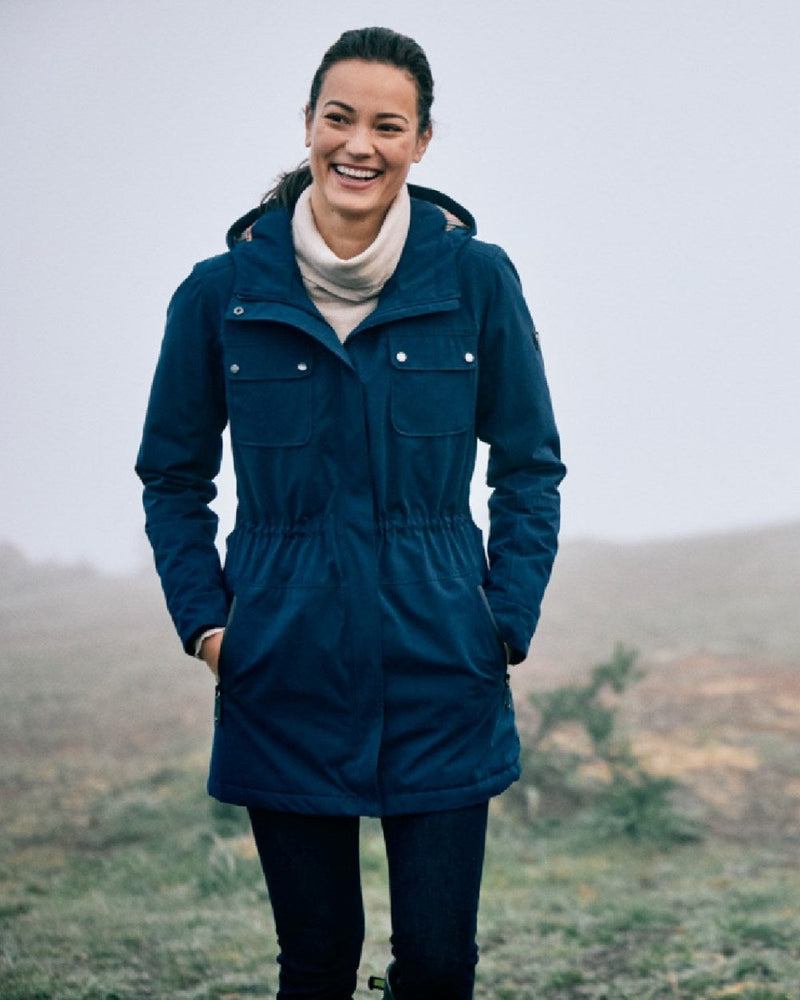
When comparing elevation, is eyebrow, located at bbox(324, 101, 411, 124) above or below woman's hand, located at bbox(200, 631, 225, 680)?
above

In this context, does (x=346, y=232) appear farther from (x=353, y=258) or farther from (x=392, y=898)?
(x=392, y=898)

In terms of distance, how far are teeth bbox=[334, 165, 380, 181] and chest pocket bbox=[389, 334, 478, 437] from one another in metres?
0.35

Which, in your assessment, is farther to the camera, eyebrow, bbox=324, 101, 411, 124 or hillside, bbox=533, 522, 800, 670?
hillside, bbox=533, 522, 800, 670

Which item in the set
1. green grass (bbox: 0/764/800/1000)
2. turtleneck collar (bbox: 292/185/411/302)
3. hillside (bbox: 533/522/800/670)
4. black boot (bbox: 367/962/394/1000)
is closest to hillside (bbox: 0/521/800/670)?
hillside (bbox: 533/522/800/670)

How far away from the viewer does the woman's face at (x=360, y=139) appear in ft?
8.49

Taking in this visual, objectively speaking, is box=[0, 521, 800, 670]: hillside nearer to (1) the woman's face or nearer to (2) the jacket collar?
(2) the jacket collar

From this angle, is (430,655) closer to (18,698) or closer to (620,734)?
(620,734)

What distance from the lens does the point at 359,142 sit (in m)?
2.56

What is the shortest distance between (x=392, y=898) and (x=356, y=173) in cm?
154

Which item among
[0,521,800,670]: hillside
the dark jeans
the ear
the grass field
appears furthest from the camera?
[0,521,800,670]: hillside

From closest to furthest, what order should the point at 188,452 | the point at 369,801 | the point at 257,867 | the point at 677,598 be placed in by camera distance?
the point at 369,801 < the point at 188,452 < the point at 257,867 < the point at 677,598

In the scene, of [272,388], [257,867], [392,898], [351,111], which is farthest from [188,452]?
[257,867]

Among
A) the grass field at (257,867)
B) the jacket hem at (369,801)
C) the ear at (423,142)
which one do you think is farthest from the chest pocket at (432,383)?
the grass field at (257,867)

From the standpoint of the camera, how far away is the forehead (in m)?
2.59
